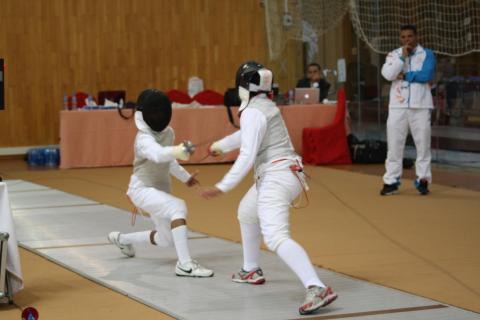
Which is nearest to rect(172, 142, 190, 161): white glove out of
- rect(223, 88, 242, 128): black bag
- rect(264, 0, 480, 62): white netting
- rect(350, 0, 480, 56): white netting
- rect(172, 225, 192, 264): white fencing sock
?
rect(172, 225, 192, 264): white fencing sock

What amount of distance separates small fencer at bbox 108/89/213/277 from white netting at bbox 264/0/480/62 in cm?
825

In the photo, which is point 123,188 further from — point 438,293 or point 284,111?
point 438,293

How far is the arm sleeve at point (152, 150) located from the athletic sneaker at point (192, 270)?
802 mm

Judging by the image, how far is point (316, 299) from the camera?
19.0 ft

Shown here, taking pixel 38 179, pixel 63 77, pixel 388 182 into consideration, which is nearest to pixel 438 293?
pixel 388 182

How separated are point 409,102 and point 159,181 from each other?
4.70 meters

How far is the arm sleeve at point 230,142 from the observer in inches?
254

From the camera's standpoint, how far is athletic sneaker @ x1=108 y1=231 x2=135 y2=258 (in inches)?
302

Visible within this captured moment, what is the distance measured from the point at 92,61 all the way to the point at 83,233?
9160 millimetres

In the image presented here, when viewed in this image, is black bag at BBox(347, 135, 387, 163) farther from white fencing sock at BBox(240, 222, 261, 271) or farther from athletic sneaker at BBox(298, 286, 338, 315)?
athletic sneaker at BBox(298, 286, 338, 315)

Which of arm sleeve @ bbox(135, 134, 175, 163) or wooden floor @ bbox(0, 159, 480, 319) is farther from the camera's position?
arm sleeve @ bbox(135, 134, 175, 163)

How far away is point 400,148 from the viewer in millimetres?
11242

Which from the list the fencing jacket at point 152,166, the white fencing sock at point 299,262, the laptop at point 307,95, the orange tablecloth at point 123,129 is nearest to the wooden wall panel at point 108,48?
the orange tablecloth at point 123,129

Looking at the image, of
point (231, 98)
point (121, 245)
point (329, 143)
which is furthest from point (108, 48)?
→ point (121, 245)
